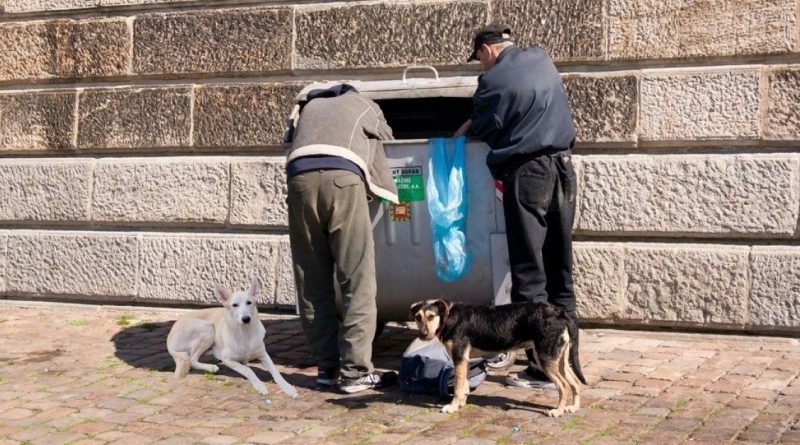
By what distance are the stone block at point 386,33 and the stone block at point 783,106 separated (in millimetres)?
1877

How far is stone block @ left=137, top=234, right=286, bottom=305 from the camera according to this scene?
323 inches

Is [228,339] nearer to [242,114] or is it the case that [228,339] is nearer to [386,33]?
[242,114]

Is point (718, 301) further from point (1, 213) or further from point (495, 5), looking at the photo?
point (1, 213)

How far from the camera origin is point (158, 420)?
5.43m

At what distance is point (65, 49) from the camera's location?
29.5 feet

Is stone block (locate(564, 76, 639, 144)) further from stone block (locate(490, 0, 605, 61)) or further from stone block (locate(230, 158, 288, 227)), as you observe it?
stone block (locate(230, 158, 288, 227))

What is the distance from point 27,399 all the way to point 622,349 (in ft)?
10.9

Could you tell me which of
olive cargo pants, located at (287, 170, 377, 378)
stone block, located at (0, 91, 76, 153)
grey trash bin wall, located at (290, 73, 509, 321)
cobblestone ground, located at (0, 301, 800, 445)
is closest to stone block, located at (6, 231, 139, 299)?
stone block, located at (0, 91, 76, 153)

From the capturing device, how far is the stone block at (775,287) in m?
6.95

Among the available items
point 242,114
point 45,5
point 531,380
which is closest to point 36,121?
point 45,5

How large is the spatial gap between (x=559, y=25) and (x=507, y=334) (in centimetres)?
273

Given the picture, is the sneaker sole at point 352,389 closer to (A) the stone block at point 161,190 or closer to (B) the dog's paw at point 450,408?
(B) the dog's paw at point 450,408

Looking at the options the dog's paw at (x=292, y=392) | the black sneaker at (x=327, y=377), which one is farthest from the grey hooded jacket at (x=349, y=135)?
the dog's paw at (x=292, y=392)

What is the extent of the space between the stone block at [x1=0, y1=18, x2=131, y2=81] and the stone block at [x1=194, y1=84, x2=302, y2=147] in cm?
81
